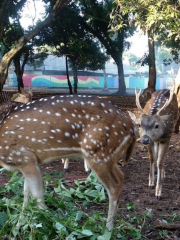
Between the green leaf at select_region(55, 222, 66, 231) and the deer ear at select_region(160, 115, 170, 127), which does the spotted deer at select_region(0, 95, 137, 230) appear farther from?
the deer ear at select_region(160, 115, 170, 127)

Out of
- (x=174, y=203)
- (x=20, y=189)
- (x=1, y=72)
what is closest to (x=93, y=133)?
(x=20, y=189)

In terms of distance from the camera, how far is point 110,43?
2827cm

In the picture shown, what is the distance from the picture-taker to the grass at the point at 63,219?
11.3 ft

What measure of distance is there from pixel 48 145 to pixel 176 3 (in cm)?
858

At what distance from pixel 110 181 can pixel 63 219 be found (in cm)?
61

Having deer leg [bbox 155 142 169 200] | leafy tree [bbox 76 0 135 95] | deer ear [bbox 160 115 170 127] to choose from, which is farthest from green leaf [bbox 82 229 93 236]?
leafy tree [bbox 76 0 135 95]

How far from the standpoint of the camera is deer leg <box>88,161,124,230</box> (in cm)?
389

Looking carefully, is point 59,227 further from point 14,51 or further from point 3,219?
point 14,51

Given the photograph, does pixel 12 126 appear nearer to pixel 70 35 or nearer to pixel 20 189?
pixel 20 189

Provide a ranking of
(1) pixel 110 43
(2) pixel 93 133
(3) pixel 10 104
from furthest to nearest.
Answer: (1) pixel 110 43 < (3) pixel 10 104 < (2) pixel 93 133

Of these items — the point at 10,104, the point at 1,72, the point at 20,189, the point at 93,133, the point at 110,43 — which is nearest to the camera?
the point at 93,133

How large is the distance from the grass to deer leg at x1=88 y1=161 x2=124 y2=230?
0.36ft

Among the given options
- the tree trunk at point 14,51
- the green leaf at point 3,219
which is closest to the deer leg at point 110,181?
the green leaf at point 3,219

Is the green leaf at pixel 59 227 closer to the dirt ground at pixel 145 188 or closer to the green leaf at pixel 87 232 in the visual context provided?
the green leaf at pixel 87 232
